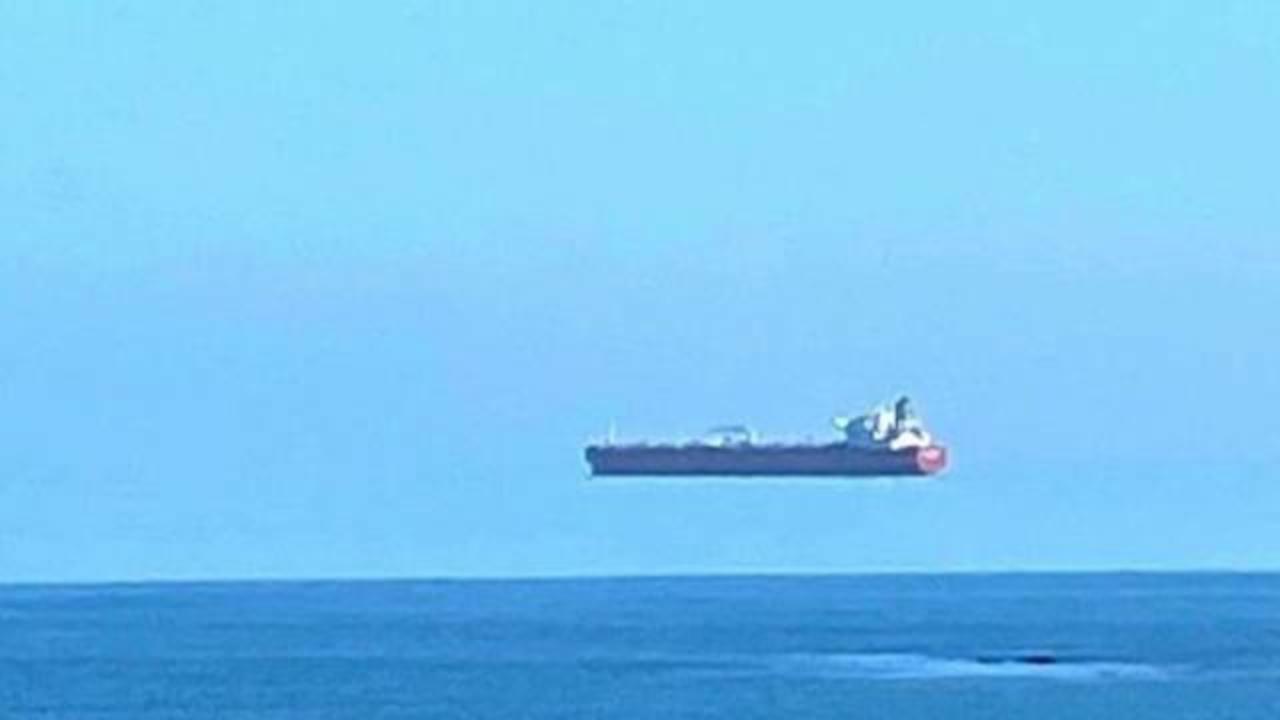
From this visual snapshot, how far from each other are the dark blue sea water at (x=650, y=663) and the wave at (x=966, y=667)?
0.07m

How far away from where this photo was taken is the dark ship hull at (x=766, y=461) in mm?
186500

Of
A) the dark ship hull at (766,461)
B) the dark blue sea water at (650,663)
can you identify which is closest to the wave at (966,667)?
the dark blue sea water at (650,663)

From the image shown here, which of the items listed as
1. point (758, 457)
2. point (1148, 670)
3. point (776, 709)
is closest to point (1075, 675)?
point (1148, 670)

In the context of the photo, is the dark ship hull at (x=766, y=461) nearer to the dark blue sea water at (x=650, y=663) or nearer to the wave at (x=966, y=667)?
the dark blue sea water at (x=650, y=663)

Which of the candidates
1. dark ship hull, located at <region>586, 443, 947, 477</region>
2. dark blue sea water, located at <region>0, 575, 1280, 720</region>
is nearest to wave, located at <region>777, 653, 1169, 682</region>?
dark blue sea water, located at <region>0, 575, 1280, 720</region>

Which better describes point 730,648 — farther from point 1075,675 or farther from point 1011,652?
point 1075,675

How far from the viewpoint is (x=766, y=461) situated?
192125 mm

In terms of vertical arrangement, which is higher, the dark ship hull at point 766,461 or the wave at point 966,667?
the wave at point 966,667

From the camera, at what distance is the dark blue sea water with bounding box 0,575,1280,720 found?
9338cm

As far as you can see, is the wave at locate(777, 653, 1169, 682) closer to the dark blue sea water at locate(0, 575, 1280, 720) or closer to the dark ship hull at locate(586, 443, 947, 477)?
the dark blue sea water at locate(0, 575, 1280, 720)

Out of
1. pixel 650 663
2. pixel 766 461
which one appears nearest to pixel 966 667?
pixel 650 663

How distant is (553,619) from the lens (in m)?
160

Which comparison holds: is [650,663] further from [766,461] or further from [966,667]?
[766,461]

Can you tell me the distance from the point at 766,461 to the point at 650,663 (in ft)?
261
